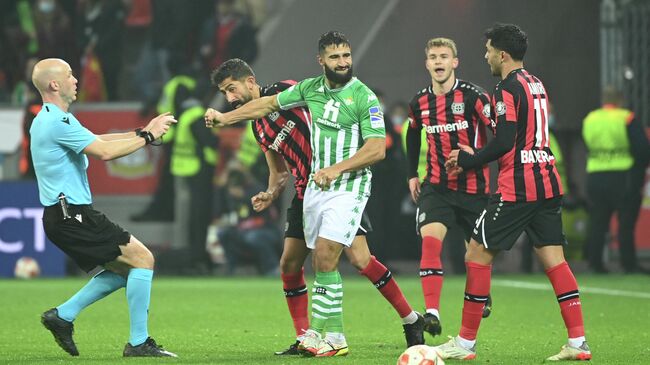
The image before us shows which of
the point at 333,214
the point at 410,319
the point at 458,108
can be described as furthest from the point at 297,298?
the point at 458,108

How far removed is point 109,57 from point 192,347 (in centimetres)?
1162

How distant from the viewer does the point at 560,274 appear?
760 centimetres

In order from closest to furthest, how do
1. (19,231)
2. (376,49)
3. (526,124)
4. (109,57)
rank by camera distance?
(526,124) → (19,231) → (376,49) → (109,57)

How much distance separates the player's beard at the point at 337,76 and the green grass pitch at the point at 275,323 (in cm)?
159

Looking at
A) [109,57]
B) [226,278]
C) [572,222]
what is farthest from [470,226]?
[109,57]

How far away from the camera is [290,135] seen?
822cm

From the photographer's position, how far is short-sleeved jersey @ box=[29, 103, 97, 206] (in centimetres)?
763

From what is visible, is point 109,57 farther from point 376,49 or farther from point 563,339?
point 563,339

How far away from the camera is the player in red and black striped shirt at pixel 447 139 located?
9.40 metres

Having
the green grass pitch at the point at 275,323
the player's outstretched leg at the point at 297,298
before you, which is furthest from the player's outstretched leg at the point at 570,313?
the player's outstretched leg at the point at 297,298

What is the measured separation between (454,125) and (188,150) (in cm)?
799

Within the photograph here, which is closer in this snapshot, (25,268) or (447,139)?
(447,139)

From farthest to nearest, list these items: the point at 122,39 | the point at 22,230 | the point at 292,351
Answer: the point at 122,39, the point at 22,230, the point at 292,351

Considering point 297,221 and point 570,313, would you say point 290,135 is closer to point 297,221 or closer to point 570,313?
point 297,221
